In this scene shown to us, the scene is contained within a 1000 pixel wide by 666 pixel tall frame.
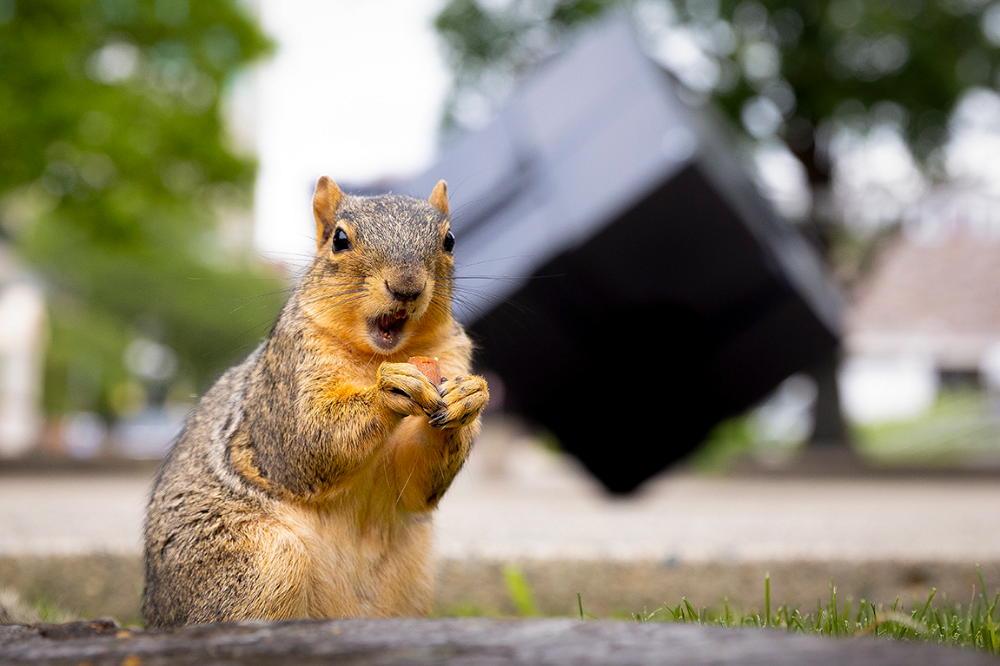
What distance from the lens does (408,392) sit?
5.24 ft

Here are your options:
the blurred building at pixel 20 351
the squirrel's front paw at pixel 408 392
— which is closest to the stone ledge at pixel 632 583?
the squirrel's front paw at pixel 408 392

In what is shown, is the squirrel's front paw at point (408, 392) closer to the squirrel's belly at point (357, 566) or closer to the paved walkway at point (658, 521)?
the squirrel's belly at point (357, 566)

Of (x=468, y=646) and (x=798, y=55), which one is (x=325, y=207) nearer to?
(x=468, y=646)

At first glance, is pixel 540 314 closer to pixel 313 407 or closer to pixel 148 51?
pixel 313 407

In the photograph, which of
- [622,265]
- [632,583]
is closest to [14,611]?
[632,583]

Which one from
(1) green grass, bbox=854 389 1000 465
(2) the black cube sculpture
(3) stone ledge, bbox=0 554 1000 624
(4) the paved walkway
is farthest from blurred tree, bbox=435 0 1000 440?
(3) stone ledge, bbox=0 554 1000 624

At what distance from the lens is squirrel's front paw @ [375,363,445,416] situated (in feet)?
5.24

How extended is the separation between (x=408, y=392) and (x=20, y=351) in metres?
27.5

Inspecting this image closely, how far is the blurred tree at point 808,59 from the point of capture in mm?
11703

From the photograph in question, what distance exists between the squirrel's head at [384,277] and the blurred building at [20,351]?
77.9 feet

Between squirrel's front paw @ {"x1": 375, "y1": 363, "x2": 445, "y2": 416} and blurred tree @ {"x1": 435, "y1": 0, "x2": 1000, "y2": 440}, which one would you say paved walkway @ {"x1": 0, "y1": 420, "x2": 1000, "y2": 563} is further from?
blurred tree @ {"x1": 435, "y1": 0, "x2": 1000, "y2": 440}

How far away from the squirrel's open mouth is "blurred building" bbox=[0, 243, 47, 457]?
23.9 metres

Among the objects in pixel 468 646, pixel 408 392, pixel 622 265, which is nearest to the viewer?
pixel 468 646

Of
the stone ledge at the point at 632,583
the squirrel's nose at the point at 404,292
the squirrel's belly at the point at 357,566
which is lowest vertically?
the stone ledge at the point at 632,583
